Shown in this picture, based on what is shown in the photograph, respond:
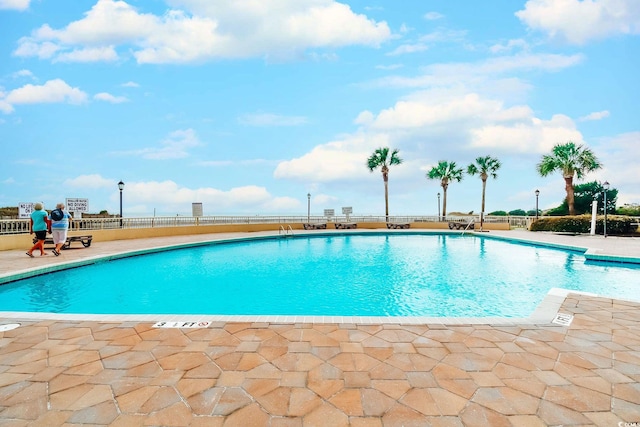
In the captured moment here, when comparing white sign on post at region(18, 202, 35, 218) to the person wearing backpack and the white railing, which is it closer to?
the white railing

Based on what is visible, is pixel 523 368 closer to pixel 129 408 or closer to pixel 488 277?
pixel 129 408

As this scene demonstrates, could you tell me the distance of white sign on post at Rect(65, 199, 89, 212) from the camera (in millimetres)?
13984

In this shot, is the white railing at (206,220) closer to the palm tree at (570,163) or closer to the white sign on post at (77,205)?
the white sign on post at (77,205)

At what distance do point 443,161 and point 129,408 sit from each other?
3326 cm

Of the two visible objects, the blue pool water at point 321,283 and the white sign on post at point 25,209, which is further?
the white sign on post at point 25,209

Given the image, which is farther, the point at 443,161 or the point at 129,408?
the point at 443,161

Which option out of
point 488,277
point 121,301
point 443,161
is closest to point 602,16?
point 488,277

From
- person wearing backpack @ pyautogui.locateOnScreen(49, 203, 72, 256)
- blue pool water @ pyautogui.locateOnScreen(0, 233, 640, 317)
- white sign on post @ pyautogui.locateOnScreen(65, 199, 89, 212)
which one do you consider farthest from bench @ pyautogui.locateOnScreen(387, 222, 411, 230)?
person wearing backpack @ pyautogui.locateOnScreen(49, 203, 72, 256)

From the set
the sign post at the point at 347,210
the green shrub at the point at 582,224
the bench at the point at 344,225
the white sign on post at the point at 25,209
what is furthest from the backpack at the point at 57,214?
the green shrub at the point at 582,224

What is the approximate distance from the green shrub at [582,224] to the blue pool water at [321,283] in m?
8.72

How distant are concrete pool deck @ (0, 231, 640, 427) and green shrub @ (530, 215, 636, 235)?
19012 millimetres

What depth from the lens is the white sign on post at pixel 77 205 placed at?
45.9ft

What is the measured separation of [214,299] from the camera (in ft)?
23.1

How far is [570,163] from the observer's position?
25062 millimetres
